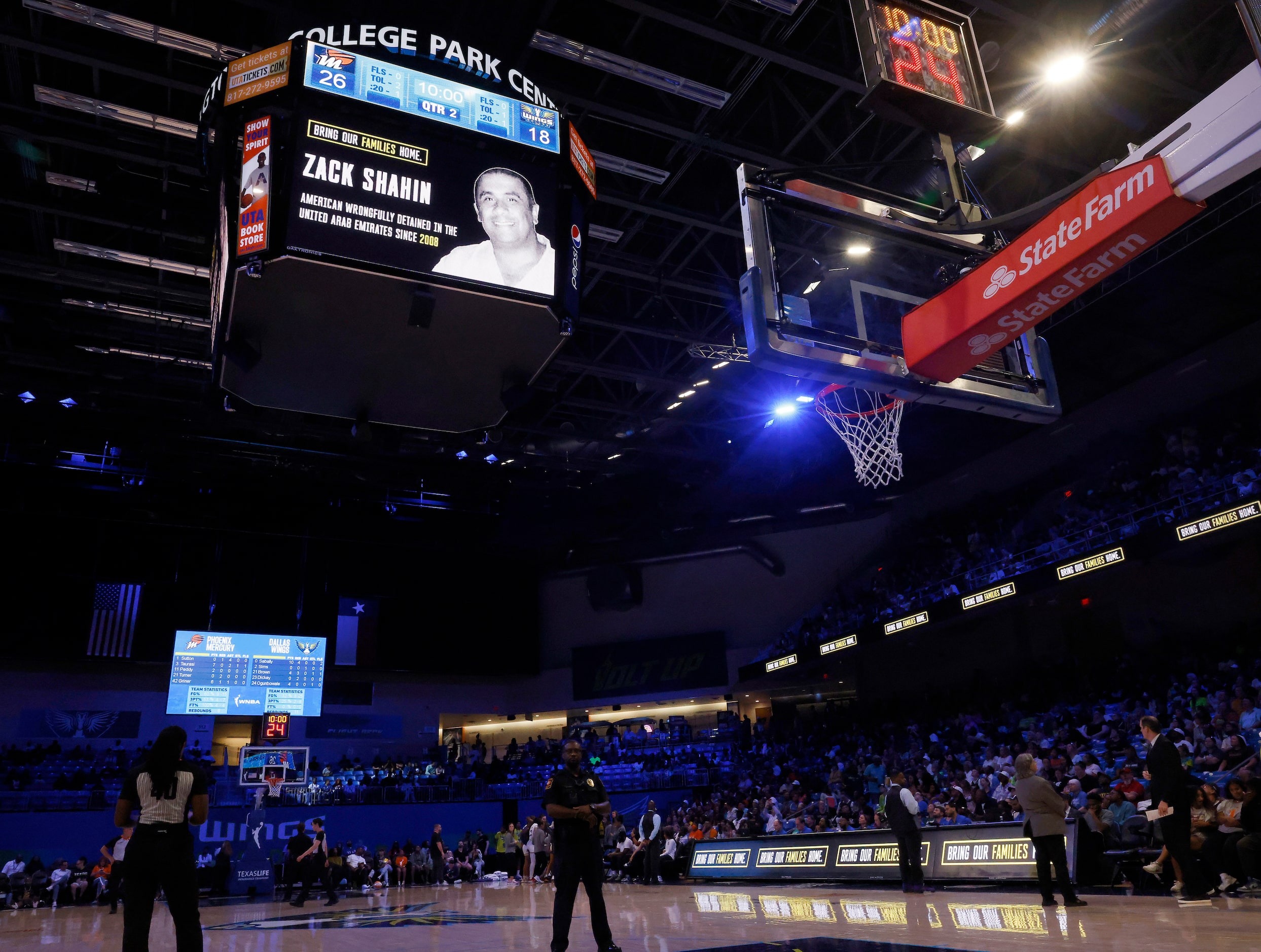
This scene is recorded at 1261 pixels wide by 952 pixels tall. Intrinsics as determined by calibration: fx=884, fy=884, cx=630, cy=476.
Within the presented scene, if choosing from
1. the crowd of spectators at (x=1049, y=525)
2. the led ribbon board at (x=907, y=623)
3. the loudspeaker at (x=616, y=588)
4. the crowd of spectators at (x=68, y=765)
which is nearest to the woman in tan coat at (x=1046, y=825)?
the crowd of spectators at (x=1049, y=525)

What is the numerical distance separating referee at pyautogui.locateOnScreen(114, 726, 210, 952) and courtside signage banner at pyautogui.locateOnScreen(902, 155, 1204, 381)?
16.5 ft

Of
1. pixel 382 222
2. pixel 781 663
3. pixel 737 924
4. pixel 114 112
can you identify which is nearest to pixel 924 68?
pixel 382 222

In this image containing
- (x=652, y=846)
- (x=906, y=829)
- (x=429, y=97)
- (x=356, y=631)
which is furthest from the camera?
(x=356, y=631)

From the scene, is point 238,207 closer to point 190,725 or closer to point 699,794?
point 699,794

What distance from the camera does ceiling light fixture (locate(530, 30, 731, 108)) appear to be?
9.92m

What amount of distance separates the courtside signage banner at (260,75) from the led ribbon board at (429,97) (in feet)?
0.61

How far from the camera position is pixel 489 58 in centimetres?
796

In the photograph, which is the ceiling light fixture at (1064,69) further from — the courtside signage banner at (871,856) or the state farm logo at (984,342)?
the courtside signage banner at (871,856)

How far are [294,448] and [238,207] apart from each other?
15.5 m

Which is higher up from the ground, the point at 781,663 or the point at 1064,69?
the point at 1064,69

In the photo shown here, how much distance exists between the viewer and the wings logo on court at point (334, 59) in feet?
23.4

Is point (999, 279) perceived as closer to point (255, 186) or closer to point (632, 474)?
point (255, 186)

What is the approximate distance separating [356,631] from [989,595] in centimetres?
1825

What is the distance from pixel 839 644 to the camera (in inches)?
837
